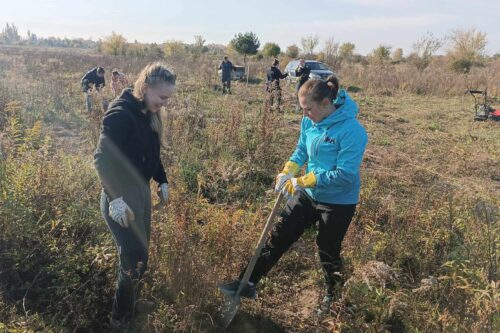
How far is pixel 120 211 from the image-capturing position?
2.10 meters

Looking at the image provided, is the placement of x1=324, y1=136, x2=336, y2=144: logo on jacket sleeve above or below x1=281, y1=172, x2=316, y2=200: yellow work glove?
above

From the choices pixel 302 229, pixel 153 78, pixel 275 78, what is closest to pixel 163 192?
pixel 153 78

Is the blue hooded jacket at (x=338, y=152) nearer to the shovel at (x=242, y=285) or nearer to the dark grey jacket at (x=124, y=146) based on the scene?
the shovel at (x=242, y=285)

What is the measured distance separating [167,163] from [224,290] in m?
2.14

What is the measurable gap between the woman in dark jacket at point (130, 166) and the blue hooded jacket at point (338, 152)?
1039mm

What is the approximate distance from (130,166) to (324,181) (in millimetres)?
1203

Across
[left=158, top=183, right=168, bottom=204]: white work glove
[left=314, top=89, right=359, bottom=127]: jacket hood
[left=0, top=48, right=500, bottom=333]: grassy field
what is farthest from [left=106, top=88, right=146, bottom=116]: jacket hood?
[left=314, top=89, right=359, bottom=127]: jacket hood

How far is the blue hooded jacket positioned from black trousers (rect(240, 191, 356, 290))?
101 mm

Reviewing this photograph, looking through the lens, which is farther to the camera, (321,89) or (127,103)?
(321,89)

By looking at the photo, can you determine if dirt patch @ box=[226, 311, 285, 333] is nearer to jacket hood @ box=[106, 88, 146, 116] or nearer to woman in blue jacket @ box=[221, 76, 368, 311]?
woman in blue jacket @ box=[221, 76, 368, 311]

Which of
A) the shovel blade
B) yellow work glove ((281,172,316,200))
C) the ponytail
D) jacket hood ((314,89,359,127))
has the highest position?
the ponytail

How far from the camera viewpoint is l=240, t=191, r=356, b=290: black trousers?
2654 millimetres

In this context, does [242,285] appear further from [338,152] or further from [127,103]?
[127,103]

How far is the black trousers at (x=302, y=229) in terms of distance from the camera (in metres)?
2.65
